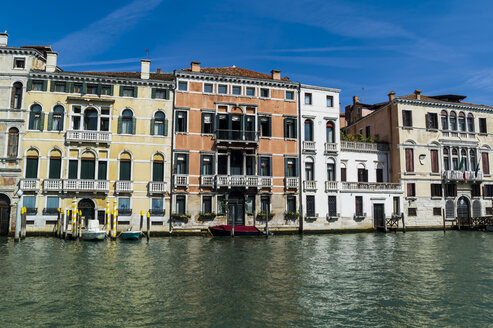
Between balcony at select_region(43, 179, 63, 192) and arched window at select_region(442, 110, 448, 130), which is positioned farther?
arched window at select_region(442, 110, 448, 130)

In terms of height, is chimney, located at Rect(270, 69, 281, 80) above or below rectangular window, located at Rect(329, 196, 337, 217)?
above

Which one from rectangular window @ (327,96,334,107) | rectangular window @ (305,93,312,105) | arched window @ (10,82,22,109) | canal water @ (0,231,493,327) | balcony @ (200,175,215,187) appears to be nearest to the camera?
canal water @ (0,231,493,327)

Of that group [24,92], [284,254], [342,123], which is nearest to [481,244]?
[284,254]

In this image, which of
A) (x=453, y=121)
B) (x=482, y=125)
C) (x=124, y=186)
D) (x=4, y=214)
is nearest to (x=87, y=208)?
(x=124, y=186)

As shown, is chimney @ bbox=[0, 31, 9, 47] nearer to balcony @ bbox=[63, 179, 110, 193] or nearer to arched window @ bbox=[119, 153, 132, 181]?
balcony @ bbox=[63, 179, 110, 193]

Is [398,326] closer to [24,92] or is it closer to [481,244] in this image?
[481,244]

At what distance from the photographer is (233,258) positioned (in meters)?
15.7

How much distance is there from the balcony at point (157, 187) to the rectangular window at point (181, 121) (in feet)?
12.6

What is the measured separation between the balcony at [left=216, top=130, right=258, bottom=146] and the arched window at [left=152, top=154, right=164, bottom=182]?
4019mm

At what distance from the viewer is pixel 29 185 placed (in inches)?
921

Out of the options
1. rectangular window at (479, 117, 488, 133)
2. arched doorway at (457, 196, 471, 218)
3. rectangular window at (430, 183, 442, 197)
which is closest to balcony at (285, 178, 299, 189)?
rectangular window at (430, 183, 442, 197)

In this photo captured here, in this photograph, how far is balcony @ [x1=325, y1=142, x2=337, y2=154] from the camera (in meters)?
28.5

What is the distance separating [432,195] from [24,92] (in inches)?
1214

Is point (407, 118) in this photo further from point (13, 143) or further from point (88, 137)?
point (13, 143)
